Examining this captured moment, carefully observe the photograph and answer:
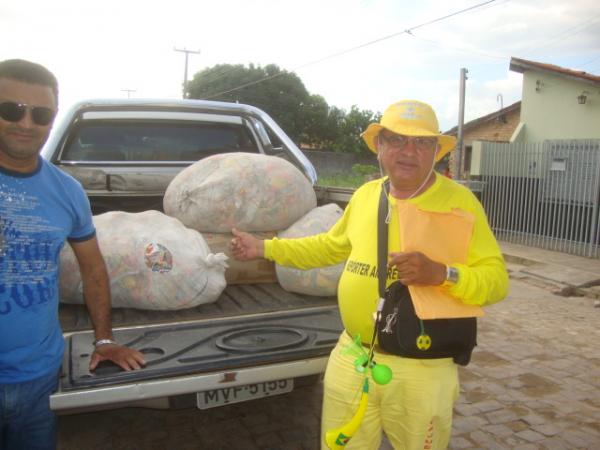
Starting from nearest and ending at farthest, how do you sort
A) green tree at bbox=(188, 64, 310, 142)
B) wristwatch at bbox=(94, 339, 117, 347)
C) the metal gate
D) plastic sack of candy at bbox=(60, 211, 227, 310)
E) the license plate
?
wristwatch at bbox=(94, 339, 117, 347), the license plate, plastic sack of candy at bbox=(60, 211, 227, 310), the metal gate, green tree at bbox=(188, 64, 310, 142)

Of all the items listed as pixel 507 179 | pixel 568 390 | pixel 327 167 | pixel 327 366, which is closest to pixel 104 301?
pixel 327 366

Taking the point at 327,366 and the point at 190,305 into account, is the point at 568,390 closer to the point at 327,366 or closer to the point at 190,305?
the point at 327,366

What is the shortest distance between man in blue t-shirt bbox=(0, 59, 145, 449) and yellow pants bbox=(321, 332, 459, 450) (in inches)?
37.5

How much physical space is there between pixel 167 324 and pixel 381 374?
954 millimetres

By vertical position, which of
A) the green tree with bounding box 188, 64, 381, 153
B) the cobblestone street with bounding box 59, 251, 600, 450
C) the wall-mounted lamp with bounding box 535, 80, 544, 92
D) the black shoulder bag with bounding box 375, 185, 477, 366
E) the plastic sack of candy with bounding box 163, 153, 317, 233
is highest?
the green tree with bounding box 188, 64, 381, 153

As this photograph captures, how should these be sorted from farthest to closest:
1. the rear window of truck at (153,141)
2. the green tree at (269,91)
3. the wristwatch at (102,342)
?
the green tree at (269,91)
the rear window of truck at (153,141)
the wristwatch at (102,342)

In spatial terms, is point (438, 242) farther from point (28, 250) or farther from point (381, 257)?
point (28, 250)

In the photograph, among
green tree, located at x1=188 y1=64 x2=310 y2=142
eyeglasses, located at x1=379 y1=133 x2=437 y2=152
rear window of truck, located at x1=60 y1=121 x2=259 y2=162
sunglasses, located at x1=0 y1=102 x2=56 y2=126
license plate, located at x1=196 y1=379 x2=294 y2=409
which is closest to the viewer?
sunglasses, located at x1=0 y1=102 x2=56 y2=126

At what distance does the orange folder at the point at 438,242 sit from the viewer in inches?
66.6

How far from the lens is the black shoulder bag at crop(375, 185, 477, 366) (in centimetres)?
172

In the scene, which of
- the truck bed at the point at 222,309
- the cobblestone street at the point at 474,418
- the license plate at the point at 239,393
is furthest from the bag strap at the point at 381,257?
the cobblestone street at the point at 474,418

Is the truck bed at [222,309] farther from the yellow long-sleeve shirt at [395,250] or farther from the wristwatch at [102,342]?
the yellow long-sleeve shirt at [395,250]

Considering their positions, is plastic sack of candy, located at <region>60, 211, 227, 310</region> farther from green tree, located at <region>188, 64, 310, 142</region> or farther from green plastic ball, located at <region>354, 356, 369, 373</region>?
green tree, located at <region>188, 64, 310, 142</region>

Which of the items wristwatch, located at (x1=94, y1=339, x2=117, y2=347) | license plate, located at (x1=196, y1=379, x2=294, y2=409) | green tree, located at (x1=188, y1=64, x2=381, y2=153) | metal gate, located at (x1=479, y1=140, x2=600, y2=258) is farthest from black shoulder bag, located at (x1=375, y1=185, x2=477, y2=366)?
green tree, located at (x1=188, y1=64, x2=381, y2=153)
